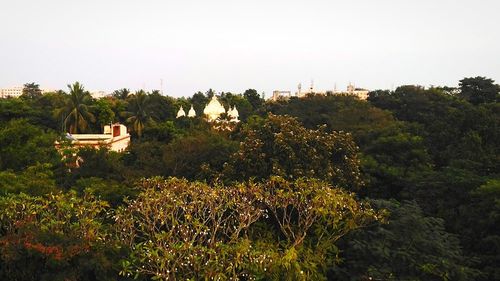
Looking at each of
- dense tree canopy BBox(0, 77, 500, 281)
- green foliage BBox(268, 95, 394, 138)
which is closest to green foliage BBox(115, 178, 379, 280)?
dense tree canopy BBox(0, 77, 500, 281)

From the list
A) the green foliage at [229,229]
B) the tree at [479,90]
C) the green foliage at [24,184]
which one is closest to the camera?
the green foliage at [229,229]

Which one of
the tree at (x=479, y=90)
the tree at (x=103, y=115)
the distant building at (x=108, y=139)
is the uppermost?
the tree at (x=479, y=90)

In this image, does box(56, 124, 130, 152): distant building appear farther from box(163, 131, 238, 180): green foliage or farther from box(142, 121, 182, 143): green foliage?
box(163, 131, 238, 180): green foliage

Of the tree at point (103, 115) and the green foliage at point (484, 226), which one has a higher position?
the tree at point (103, 115)

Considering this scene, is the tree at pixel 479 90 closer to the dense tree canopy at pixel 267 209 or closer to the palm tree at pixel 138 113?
the dense tree canopy at pixel 267 209

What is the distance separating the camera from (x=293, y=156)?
508 inches

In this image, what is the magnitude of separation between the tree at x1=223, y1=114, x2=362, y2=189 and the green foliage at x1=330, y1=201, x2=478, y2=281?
275 centimetres

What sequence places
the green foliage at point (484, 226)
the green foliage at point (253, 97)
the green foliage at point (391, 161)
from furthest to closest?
the green foliage at point (253, 97), the green foliage at point (391, 161), the green foliage at point (484, 226)

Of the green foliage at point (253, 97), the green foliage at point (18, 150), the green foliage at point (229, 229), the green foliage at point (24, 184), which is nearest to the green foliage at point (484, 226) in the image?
the green foliage at point (229, 229)

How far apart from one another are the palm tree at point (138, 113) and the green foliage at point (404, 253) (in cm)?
2434

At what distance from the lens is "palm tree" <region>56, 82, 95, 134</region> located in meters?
29.9

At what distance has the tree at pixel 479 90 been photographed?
2883 cm

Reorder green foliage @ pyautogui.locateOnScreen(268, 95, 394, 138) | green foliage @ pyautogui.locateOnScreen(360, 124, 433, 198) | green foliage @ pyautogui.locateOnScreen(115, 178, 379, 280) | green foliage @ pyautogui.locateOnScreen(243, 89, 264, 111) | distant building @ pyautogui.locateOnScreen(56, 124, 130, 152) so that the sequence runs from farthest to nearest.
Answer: green foliage @ pyautogui.locateOnScreen(243, 89, 264, 111) < green foliage @ pyautogui.locateOnScreen(268, 95, 394, 138) < distant building @ pyautogui.locateOnScreen(56, 124, 130, 152) < green foliage @ pyautogui.locateOnScreen(360, 124, 433, 198) < green foliage @ pyautogui.locateOnScreen(115, 178, 379, 280)

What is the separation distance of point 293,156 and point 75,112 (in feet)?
68.8
